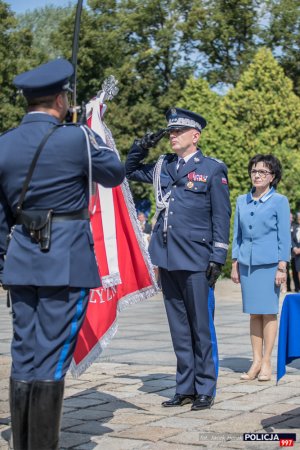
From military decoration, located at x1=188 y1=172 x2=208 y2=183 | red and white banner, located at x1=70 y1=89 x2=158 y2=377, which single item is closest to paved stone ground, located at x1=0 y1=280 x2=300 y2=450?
red and white banner, located at x1=70 y1=89 x2=158 y2=377

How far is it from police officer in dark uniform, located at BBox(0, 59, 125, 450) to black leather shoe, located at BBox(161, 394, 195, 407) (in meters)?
2.04

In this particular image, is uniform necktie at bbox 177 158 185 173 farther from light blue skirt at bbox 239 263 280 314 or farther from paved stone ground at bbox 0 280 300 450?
→ paved stone ground at bbox 0 280 300 450

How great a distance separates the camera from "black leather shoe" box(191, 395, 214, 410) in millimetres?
6618

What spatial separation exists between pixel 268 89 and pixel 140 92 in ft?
49.6

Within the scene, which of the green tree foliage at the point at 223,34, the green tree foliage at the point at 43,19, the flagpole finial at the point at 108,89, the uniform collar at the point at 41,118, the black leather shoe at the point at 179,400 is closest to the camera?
the uniform collar at the point at 41,118

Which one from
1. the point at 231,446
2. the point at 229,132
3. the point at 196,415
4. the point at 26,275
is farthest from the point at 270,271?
the point at 229,132

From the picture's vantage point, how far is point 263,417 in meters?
6.18

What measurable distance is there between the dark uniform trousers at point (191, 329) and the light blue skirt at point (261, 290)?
1.13m

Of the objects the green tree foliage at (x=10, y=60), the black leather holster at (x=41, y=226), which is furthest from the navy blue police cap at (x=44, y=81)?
the green tree foliage at (x=10, y=60)

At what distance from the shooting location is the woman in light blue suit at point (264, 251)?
8.11 metres

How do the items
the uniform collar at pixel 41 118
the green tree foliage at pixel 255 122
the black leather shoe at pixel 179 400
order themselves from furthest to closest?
1. the green tree foliage at pixel 255 122
2. the black leather shoe at pixel 179 400
3. the uniform collar at pixel 41 118

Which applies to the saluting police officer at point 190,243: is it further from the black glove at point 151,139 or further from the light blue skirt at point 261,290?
the light blue skirt at point 261,290

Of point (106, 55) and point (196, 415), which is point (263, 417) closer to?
point (196, 415)

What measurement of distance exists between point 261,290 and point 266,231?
1.64ft
